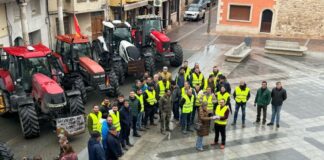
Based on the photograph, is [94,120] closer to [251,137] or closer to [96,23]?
[251,137]

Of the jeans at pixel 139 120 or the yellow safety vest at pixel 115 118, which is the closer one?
the yellow safety vest at pixel 115 118

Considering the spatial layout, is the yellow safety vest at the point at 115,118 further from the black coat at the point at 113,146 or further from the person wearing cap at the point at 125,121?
the black coat at the point at 113,146

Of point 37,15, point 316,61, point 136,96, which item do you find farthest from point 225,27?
point 136,96

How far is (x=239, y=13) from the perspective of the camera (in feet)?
90.3

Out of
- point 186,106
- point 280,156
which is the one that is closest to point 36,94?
point 186,106

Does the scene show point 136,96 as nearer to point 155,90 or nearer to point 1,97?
point 155,90

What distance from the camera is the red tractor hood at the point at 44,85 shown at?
1022 centimetres

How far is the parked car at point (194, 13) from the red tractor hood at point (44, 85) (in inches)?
940

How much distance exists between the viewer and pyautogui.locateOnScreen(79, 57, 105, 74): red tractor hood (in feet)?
41.7

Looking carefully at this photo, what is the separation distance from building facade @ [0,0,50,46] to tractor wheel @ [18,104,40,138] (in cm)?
735

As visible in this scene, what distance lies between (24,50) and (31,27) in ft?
25.7

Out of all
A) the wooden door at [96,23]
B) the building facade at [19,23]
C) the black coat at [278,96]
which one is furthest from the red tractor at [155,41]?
the black coat at [278,96]

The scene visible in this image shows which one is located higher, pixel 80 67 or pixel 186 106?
pixel 80 67

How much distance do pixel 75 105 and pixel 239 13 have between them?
65.3 feet
